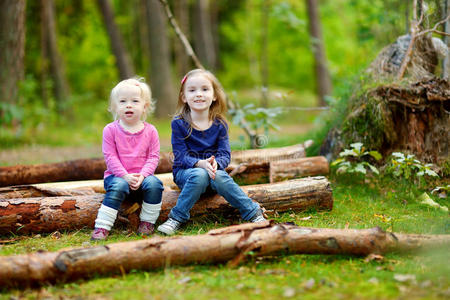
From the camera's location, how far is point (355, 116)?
18.5 feet

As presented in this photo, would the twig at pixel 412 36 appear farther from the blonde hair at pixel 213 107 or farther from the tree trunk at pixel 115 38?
the tree trunk at pixel 115 38

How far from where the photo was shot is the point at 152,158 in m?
4.39

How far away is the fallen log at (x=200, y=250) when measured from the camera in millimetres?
2918

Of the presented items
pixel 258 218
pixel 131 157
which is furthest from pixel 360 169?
pixel 131 157

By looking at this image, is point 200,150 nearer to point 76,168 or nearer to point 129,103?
point 129,103

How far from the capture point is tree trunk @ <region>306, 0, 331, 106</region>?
1585cm

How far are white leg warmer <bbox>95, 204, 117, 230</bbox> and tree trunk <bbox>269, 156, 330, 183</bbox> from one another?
2057 mm

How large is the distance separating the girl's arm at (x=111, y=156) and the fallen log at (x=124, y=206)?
0.30m

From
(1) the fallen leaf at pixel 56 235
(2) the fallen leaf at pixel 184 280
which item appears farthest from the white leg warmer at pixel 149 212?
(2) the fallen leaf at pixel 184 280

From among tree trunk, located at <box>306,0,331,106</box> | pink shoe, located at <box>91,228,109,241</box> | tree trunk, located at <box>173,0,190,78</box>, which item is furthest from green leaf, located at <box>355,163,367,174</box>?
tree trunk, located at <box>173,0,190,78</box>

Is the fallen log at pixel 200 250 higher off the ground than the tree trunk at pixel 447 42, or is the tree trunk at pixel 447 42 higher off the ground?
the tree trunk at pixel 447 42

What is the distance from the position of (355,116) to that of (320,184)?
152 centimetres

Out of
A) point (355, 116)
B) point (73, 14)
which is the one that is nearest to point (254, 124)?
point (355, 116)

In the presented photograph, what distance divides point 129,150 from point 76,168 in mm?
1687
